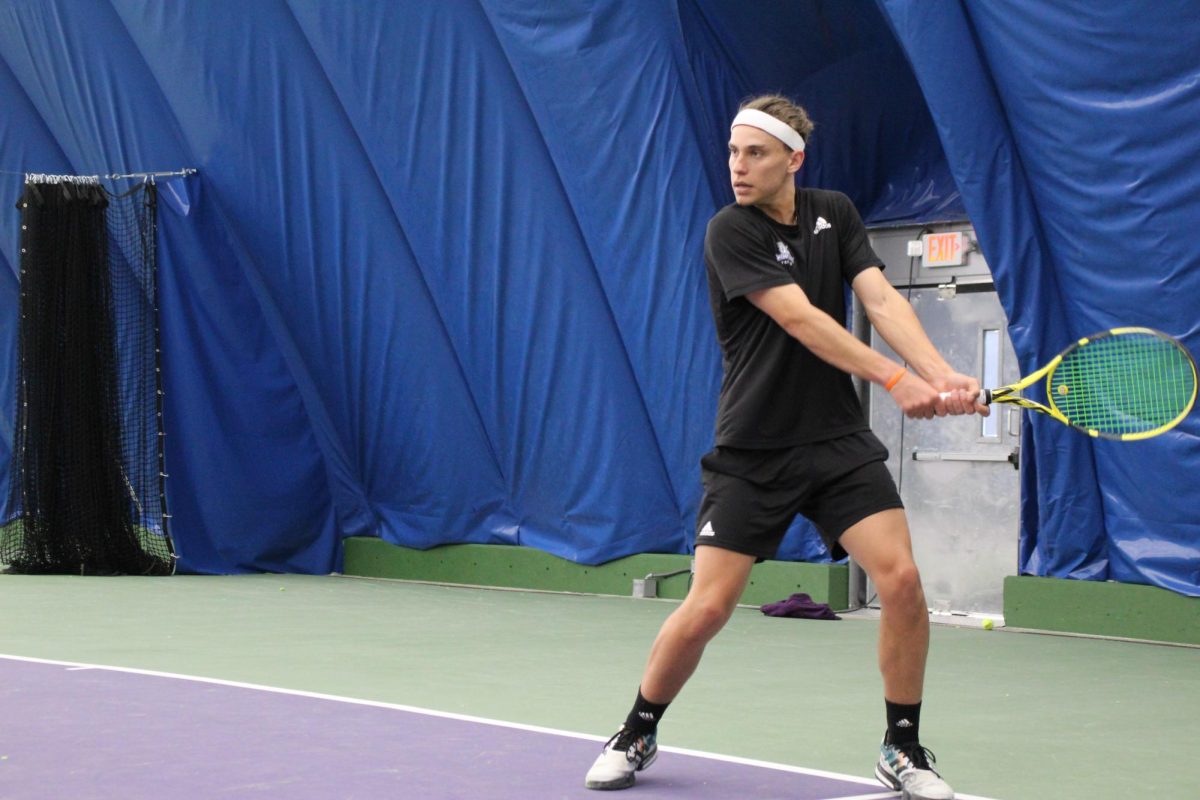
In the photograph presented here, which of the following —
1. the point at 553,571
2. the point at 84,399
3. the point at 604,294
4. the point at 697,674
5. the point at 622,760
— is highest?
the point at 604,294

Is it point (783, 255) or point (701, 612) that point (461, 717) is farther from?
point (783, 255)

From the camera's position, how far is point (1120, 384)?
5.14 metres

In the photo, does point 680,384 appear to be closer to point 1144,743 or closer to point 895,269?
point 895,269

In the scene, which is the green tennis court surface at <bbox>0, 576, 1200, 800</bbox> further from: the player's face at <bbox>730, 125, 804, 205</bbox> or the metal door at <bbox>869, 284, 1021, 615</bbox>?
the player's face at <bbox>730, 125, 804, 205</bbox>

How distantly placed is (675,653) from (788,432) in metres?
0.67

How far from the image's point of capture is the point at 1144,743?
5.89 metres

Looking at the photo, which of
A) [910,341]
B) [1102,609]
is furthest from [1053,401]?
[1102,609]

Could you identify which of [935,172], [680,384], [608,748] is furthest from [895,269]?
[608,748]

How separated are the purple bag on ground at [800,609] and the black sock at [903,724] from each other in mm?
5995

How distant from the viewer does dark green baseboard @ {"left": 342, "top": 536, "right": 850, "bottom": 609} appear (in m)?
11.1

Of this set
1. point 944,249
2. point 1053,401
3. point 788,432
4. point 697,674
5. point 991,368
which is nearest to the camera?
point 788,432

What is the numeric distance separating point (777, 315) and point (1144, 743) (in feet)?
7.63

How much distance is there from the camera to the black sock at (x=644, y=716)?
4.87m

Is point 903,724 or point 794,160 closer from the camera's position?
point 903,724
